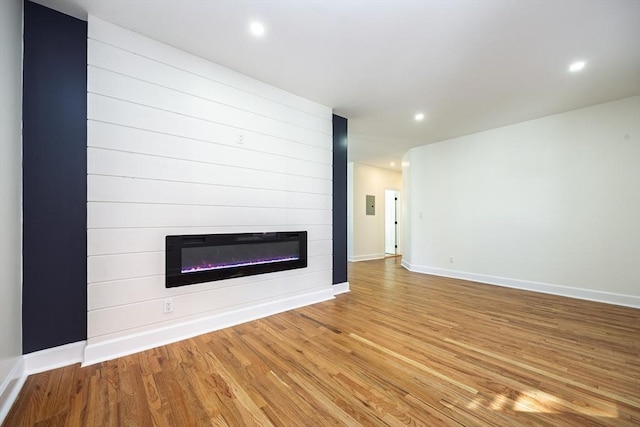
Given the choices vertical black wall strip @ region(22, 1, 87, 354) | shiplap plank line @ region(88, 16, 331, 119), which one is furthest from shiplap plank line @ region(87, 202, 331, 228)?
shiplap plank line @ region(88, 16, 331, 119)

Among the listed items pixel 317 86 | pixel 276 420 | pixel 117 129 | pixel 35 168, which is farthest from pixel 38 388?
pixel 317 86

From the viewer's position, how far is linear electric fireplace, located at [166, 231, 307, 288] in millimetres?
2346

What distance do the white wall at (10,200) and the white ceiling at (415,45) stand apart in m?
0.48

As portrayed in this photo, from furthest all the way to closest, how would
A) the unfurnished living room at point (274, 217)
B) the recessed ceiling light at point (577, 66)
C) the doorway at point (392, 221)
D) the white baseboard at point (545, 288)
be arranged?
the doorway at point (392, 221)
the white baseboard at point (545, 288)
the recessed ceiling light at point (577, 66)
the unfurnished living room at point (274, 217)

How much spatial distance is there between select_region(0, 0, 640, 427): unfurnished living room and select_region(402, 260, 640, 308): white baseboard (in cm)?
3

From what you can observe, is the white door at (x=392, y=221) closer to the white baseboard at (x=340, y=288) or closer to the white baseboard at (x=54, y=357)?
the white baseboard at (x=340, y=288)

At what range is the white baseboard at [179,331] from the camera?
198 cm

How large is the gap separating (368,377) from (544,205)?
4.12 metres

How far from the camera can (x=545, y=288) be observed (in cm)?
396

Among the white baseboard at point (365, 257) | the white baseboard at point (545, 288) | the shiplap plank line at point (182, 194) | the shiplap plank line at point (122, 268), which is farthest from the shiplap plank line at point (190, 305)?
the white baseboard at point (365, 257)

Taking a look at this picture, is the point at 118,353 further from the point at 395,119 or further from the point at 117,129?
the point at 395,119

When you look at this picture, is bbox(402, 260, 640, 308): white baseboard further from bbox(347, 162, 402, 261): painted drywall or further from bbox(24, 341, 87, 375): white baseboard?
bbox(24, 341, 87, 375): white baseboard

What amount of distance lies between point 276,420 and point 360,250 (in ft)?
19.0

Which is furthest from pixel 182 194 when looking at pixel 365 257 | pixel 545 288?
pixel 365 257
